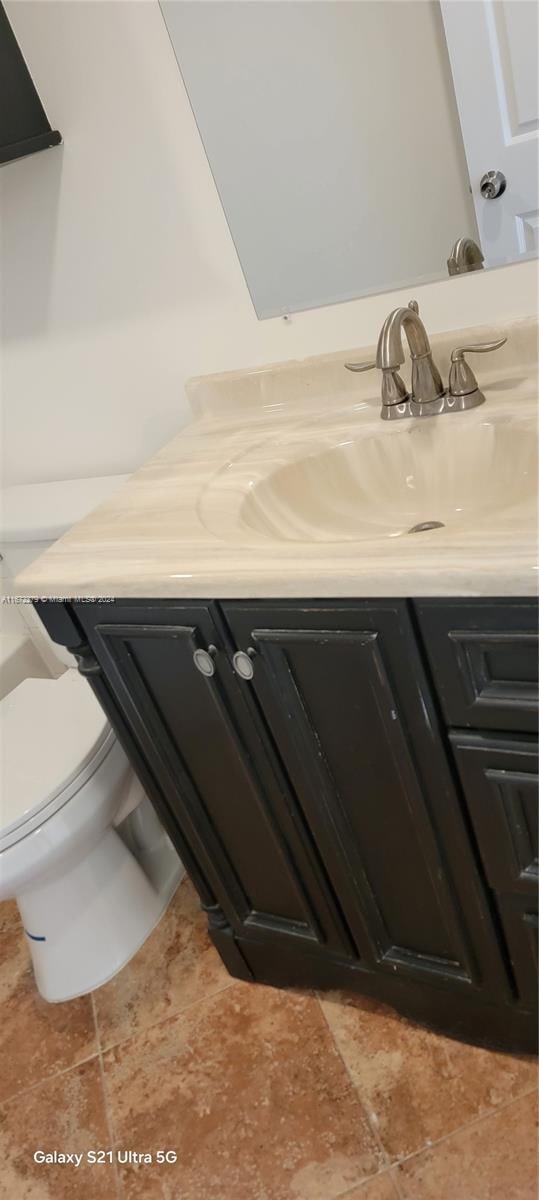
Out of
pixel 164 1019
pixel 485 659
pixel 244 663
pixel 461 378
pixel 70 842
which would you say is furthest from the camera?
pixel 164 1019

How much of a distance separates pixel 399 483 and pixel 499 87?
1.66 feet

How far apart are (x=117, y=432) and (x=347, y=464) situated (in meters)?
0.61

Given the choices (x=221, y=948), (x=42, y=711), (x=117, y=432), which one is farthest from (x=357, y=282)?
(x=221, y=948)

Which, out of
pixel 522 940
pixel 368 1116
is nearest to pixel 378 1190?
pixel 368 1116

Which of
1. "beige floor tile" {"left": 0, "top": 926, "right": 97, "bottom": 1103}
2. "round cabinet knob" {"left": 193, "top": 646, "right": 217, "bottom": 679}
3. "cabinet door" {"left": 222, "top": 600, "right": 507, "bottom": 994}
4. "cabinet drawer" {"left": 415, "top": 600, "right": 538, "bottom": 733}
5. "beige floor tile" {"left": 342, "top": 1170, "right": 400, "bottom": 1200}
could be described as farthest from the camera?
"beige floor tile" {"left": 0, "top": 926, "right": 97, "bottom": 1103}

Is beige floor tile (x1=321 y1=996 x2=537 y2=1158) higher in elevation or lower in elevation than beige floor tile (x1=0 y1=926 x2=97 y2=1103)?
lower

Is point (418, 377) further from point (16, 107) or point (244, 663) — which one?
point (16, 107)

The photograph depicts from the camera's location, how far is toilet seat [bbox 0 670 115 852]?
49.9 inches

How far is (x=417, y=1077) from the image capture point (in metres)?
1.23

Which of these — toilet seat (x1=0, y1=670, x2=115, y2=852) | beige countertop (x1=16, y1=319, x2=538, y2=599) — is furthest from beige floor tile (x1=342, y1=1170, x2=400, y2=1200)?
beige countertop (x1=16, y1=319, x2=538, y2=599)

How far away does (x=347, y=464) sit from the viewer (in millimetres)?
1125

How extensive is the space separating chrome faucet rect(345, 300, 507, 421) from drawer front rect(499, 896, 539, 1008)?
650mm

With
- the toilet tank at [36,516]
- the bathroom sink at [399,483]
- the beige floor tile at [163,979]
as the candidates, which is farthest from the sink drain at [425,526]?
the beige floor tile at [163,979]

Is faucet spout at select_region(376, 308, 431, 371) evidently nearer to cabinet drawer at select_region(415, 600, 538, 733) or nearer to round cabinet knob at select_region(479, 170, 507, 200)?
round cabinet knob at select_region(479, 170, 507, 200)
